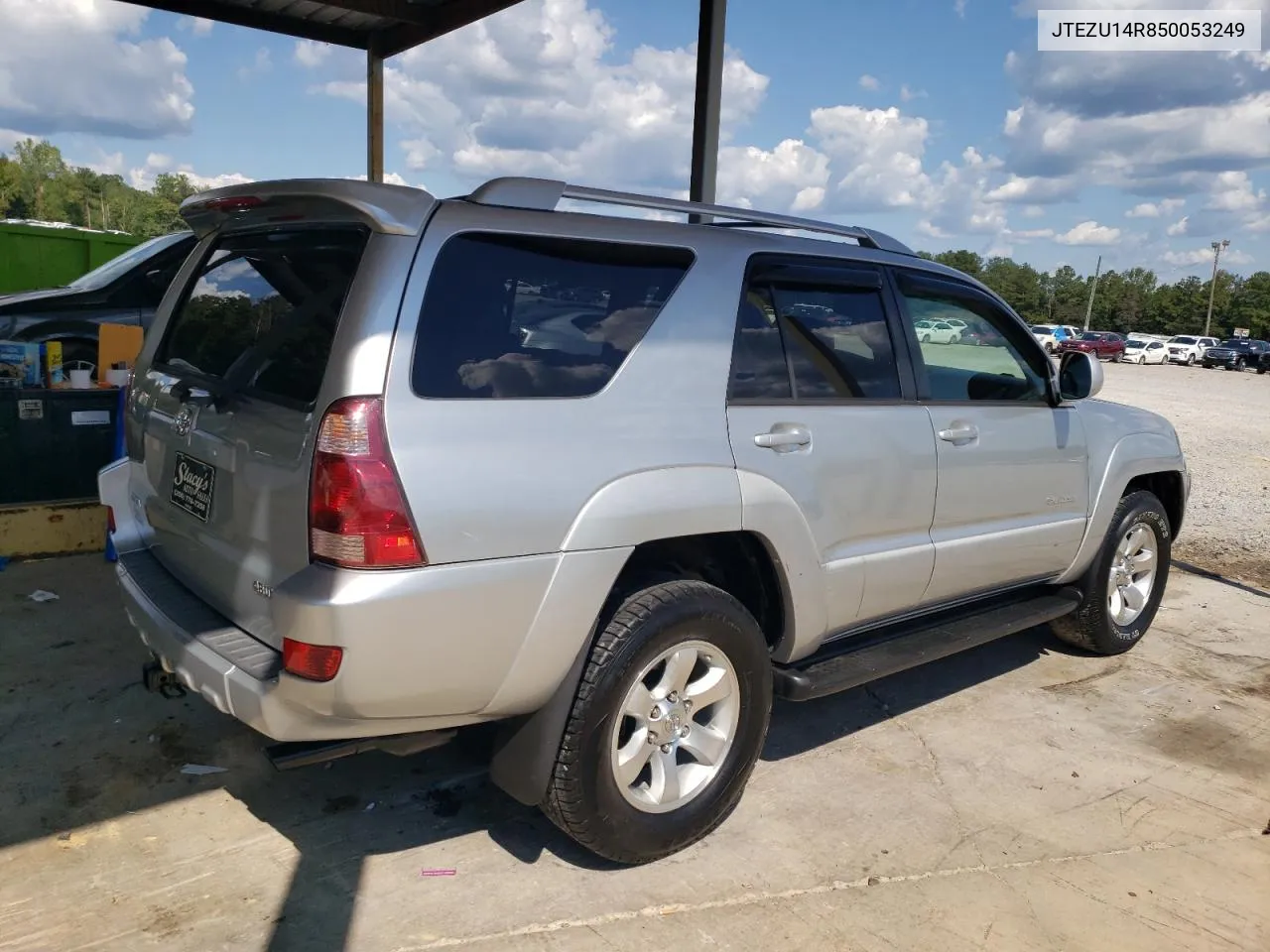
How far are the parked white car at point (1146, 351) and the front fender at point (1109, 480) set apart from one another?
50767mm

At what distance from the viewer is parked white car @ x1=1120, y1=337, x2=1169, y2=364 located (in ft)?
163

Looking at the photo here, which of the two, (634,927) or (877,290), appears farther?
(877,290)

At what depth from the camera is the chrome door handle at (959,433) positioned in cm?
385

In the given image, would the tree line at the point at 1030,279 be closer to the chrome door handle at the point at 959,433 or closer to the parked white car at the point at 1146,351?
the parked white car at the point at 1146,351

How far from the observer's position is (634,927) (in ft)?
9.15

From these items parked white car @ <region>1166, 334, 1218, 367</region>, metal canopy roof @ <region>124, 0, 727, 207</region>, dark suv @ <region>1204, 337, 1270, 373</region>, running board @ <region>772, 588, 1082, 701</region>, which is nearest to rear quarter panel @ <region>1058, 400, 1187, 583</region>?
running board @ <region>772, 588, 1082, 701</region>

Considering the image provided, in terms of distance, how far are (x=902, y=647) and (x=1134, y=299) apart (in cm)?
9834

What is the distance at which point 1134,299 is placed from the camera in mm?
89625

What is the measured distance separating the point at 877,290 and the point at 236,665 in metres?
2.64

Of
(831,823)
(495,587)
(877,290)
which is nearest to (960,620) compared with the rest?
(831,823)

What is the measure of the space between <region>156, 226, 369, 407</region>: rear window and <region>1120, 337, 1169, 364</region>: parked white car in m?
54.1

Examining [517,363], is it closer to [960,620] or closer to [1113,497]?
[960,620]

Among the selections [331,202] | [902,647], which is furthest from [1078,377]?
[331,202]

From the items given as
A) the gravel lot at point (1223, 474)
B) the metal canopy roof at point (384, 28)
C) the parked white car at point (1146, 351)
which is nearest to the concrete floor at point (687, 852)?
the gravel lot at point (1223, 474)
